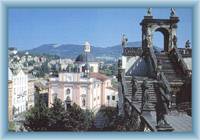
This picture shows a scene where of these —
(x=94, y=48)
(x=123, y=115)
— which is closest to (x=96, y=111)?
(x=123, y=115)

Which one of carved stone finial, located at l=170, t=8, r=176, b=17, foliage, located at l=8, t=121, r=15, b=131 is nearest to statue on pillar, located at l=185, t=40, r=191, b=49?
carved stone finial, located at l=170, t=8, r=176, b=17

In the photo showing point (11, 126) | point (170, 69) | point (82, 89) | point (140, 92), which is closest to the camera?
point (11, 126)

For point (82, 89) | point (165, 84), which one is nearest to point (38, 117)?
point (82, 89)

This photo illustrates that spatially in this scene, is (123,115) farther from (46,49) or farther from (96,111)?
(46,49)

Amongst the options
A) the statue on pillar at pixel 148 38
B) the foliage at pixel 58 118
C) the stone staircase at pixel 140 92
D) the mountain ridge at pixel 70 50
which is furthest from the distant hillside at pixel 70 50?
the foliage at pixel 58 118

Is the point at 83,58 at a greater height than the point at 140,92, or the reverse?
the point at 83,58

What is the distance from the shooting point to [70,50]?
5074 millimetres

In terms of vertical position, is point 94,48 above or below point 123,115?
above

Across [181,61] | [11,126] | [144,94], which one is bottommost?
[11,126]

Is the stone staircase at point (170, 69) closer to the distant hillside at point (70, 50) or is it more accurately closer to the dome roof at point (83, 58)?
the distant hillside at point (70, 50)

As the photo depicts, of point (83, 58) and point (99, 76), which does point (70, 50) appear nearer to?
point (83, 58)
